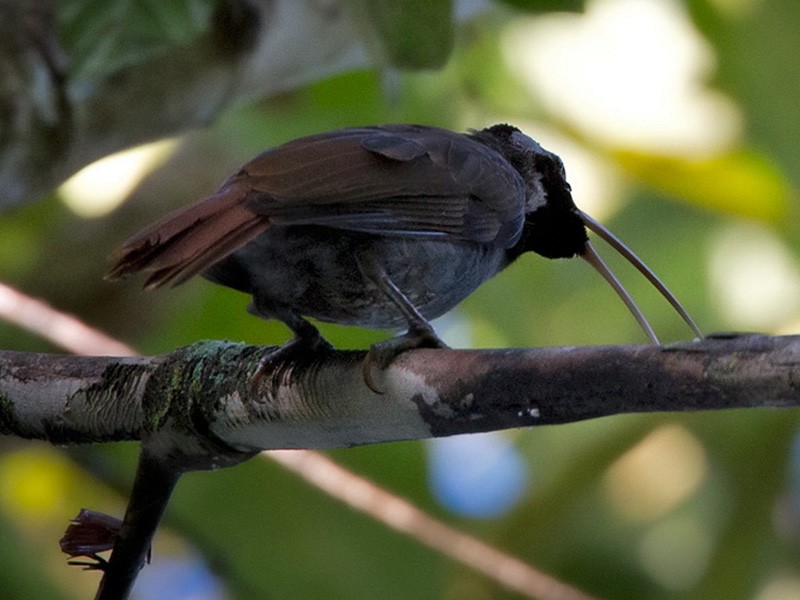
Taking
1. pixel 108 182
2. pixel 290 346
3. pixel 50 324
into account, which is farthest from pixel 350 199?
pixel 108 182

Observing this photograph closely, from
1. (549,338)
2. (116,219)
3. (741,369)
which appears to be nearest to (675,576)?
(549,338)

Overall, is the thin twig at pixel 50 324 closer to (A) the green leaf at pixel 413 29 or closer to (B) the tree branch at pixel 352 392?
(B) the tree branch at pixel 352 392

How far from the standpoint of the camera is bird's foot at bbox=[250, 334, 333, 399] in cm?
188

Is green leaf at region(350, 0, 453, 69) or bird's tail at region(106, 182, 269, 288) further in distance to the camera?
green leaf at region(350, 0, 453, 69)

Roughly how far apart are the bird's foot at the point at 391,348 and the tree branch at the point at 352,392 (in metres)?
0.02

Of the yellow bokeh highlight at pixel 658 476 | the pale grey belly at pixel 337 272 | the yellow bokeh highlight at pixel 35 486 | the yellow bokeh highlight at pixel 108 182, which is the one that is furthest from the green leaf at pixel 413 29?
the yellow bokeh highlight at pixel 35 486

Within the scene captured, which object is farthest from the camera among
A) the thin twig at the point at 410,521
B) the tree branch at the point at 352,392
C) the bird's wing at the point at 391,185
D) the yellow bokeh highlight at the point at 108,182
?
the yellow bokeh highlight at the point at 108,182

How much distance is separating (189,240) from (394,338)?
33 centimetres

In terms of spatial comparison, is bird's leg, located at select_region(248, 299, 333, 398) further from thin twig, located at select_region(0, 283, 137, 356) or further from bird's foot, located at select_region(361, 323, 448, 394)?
thin twig, located at select_region(0, 283, 137, 356)

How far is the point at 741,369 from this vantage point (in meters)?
1.38

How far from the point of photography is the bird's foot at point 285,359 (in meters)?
1.88

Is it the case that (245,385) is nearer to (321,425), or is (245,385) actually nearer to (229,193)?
(321,425)

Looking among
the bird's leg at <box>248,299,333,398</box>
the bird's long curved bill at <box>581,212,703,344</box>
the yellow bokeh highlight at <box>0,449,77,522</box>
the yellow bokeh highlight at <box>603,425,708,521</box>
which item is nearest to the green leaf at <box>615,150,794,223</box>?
the yellow bokeh highlight at <box>603,425,708,521</box>

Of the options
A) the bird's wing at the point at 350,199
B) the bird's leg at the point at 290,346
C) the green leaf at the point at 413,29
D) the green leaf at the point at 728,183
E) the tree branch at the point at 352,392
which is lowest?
the tree branch at the point at 352,392
